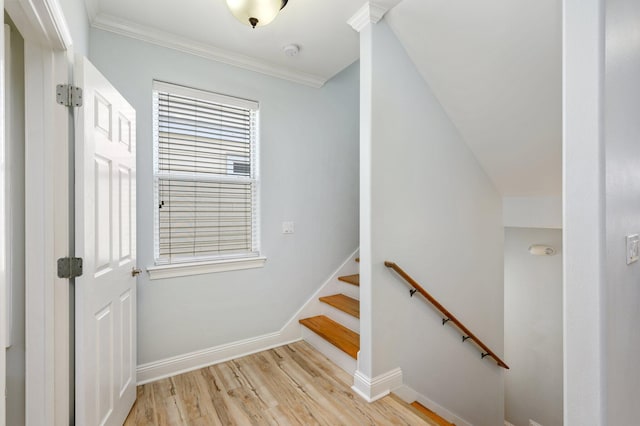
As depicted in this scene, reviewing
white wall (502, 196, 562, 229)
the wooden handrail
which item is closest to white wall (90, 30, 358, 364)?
the wooden handrail

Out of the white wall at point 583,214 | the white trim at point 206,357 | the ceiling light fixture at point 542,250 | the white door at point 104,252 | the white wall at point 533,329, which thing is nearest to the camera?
the white wall at point 583,214

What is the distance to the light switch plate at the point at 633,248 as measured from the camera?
1.26 m

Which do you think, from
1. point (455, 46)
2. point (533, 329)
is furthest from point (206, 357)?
point (533, 329)

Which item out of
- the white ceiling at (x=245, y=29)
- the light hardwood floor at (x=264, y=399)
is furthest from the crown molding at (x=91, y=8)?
the light hardwood floor at (x=264, y=399)

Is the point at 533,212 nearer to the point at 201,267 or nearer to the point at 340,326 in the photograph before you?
the point at 340,326

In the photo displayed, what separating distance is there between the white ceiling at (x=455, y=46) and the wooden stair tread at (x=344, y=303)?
6.01ft

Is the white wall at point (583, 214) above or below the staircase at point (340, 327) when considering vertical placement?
above

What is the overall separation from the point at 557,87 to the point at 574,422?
1.91 m

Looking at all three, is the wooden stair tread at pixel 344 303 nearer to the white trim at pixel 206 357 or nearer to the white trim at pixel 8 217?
the white trim at pixel 206 357

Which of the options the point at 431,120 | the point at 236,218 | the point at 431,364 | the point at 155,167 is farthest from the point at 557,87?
the point at 155,167

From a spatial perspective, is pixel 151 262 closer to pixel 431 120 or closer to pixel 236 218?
pixel 236 218

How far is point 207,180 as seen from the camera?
8.32ft

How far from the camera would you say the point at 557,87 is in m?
1.98

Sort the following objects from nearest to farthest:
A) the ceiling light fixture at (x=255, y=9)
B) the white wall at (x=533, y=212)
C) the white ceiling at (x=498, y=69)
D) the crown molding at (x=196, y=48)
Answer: the ceiling light fixture at (x=255, y=9) → the white ceiling at (x=498, y=69) → the crown molding at (x=196, y=48) → the white wall at (x=533, y=212)
